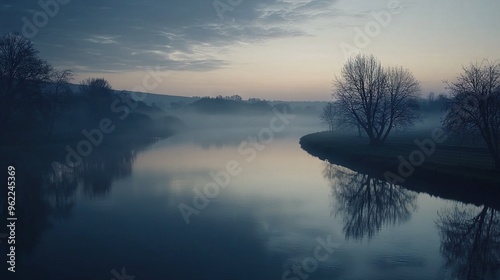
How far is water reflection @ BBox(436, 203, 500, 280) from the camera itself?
1150cm

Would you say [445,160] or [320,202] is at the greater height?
[445,160]

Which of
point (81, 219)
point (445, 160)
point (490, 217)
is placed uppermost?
point (445, 160)

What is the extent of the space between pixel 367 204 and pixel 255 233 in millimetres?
8766

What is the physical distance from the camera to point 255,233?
14.7 metres

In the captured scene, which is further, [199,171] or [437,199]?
[199,171]

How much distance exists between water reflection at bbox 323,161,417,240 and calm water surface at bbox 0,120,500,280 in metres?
0.06

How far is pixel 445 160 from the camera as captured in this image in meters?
27.6

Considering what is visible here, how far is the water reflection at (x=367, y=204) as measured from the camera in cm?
1630

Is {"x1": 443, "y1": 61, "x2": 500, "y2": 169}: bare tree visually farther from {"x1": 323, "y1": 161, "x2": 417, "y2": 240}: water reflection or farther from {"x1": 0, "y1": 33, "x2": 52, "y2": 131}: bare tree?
{"x1": 0, "y1": 33, "x2": 52, "y2": 131}: bare tree

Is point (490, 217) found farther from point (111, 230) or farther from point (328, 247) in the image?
point (111, 230)

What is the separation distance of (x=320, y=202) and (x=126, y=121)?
203ft

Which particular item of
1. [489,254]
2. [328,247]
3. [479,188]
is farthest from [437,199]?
[328,247]
